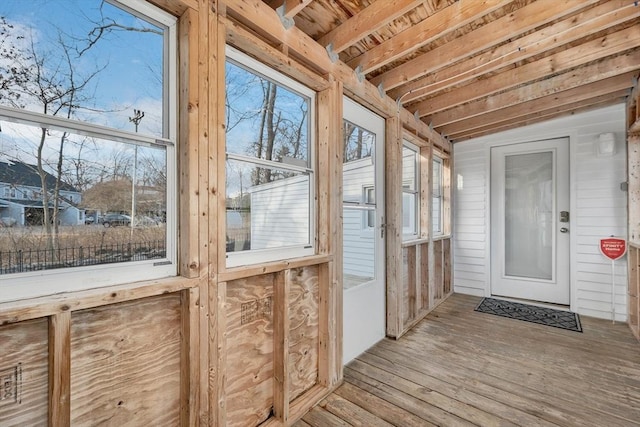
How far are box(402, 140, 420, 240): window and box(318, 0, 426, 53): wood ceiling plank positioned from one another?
1.84 metres

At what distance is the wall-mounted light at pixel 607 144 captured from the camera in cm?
340

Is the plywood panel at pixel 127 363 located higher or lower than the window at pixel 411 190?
lower

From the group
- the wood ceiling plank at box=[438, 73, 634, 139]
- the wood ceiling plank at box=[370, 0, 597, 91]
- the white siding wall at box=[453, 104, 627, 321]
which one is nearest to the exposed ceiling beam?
the wood ceiling plank at box=[370, 0, 597, 91]

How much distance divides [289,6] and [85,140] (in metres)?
1.29

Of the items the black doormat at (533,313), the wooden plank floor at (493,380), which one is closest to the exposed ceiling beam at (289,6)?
the wooden plank floor at (493,380)

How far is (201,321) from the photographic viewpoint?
1.36 m

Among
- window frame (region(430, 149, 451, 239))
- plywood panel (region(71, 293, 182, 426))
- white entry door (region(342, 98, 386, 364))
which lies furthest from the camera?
window frame (region(430, 149, 451, 239))

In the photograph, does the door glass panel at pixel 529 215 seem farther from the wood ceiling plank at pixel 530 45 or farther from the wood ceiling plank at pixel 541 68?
the wood ceiling plank at pixel 530 45

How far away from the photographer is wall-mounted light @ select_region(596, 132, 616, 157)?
3.40m

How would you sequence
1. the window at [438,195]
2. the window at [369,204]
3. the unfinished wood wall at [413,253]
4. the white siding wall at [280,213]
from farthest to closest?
the window at [438,195] < the unfinished wood wall at [413,253] < the window at [369,204] < the white siding wall at [280,213]

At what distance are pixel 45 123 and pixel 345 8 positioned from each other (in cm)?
170

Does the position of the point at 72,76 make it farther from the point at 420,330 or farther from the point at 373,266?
the point at 420,330

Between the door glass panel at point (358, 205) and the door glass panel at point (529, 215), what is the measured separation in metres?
2.64

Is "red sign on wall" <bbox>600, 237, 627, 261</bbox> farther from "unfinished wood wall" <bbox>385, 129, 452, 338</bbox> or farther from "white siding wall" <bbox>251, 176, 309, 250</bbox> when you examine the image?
"white siding wall" <bbox>251, 176, 309, 250</bbox>
